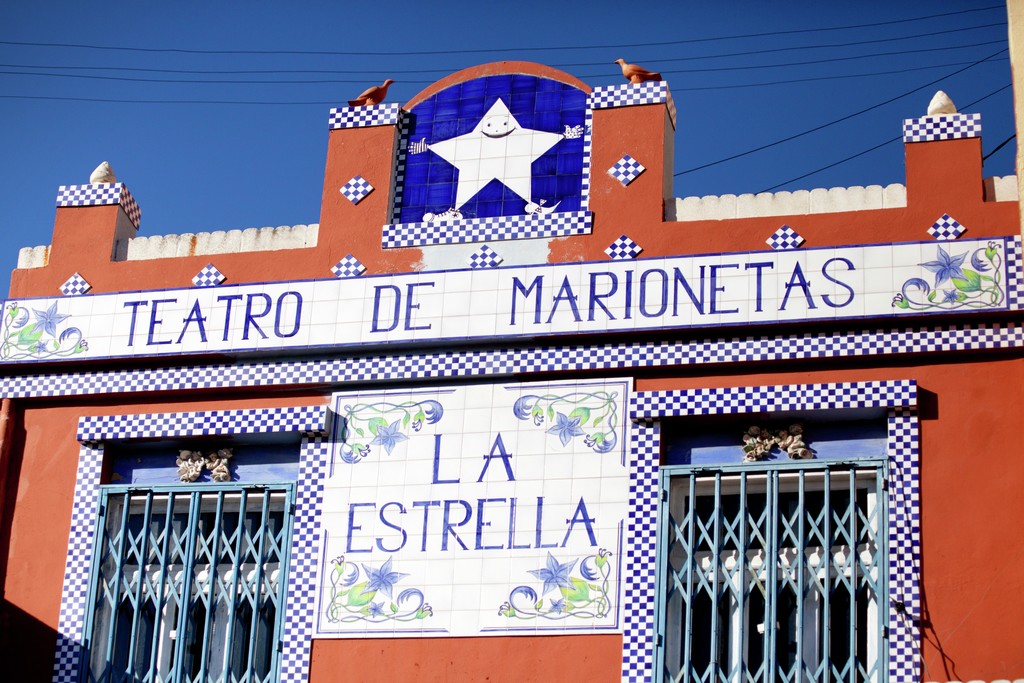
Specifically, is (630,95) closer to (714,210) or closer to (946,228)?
(714,210)

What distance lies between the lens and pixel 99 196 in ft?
63.7

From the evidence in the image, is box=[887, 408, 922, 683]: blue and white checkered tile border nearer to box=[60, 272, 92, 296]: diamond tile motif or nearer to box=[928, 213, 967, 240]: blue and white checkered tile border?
box=[928, 213, 967, 240]: blue and white checkered tile border

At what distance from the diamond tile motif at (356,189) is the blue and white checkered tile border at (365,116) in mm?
575

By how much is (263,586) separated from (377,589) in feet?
3.60

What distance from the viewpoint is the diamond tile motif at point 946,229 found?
1695 centimetres

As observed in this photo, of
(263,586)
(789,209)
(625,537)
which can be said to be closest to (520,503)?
(625,537)

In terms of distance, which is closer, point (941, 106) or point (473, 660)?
point (473, 660)

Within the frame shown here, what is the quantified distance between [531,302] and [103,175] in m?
4.85

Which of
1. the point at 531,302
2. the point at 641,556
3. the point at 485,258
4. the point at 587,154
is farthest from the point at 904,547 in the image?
the point at 587,154

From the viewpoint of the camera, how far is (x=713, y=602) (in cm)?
1623


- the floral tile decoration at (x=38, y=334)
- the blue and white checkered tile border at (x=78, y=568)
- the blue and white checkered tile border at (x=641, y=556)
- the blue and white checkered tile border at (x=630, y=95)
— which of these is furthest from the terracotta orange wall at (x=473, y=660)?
the blue and white checkered tile border at (x=630, y=95)

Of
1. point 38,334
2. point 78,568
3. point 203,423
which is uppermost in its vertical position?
point 38,334

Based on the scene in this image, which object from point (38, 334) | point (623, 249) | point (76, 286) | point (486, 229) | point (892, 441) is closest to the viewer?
point (892, 441)

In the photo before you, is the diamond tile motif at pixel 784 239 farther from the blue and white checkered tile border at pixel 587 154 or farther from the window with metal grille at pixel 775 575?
the window with metal grille at pixel 775 575
